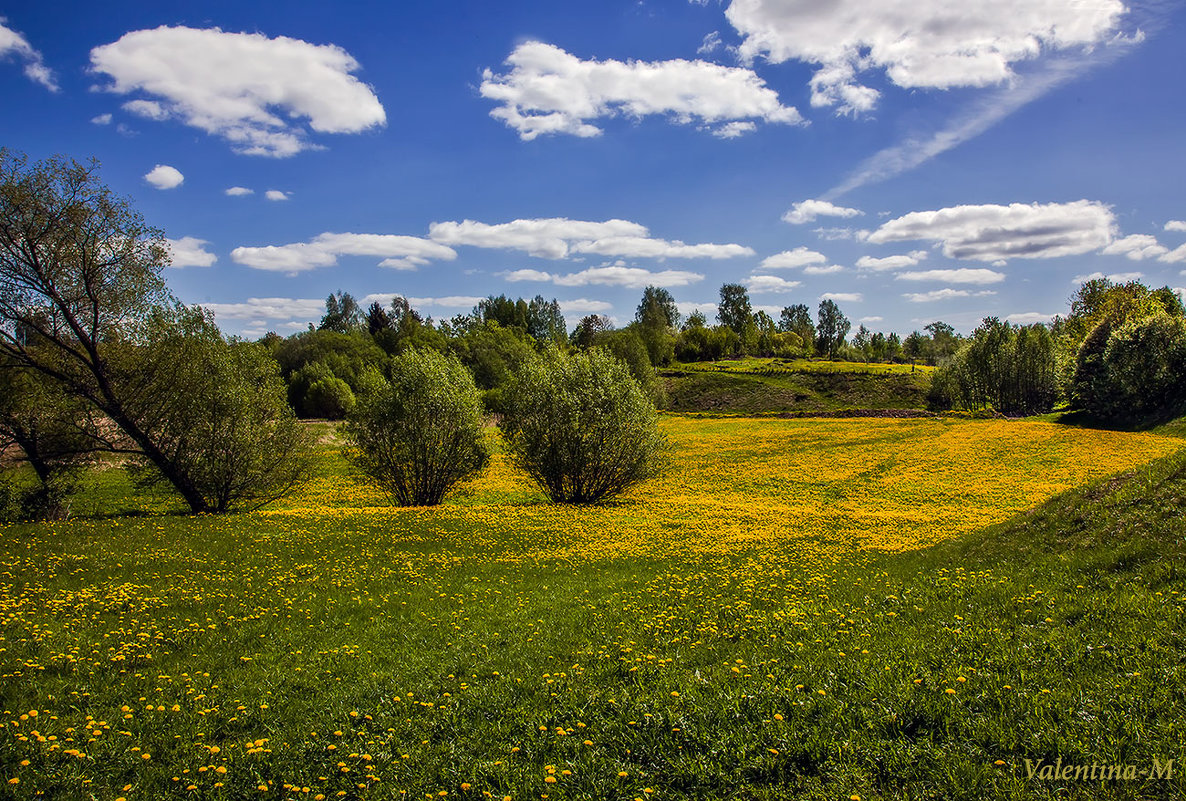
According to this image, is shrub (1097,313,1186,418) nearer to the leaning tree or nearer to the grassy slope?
the grassy slope

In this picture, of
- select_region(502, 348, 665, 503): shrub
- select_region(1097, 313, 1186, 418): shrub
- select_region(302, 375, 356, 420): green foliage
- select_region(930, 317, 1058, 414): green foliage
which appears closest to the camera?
select_region(502, 348, 665, 503): shrub

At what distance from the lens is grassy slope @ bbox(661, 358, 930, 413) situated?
367 feet

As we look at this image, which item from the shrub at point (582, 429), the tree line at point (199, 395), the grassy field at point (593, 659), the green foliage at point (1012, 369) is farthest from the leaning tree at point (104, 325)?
the green foliage at point (1012, 369)

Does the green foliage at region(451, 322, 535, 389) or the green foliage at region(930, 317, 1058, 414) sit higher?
the green foliage at region(451, 322, 535, 389)

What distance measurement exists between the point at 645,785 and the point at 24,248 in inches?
1337

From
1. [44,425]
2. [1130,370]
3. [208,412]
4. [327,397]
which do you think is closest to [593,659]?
[208,412]

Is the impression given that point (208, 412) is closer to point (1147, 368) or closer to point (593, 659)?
point (593, 659)

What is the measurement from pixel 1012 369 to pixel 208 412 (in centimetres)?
10733

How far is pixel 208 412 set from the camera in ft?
103

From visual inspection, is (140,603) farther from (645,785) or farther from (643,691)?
(645,785)

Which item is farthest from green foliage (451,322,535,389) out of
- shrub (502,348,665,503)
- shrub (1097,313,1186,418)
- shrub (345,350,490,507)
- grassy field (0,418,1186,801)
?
grassy field (0,418,1186,801)

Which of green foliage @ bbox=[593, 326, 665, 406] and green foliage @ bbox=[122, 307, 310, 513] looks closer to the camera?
green foliage @ bbox=[122, 307, 310, 513]

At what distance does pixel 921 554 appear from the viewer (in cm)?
2100

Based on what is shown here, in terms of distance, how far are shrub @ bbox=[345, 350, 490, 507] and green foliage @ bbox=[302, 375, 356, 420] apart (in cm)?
7550
